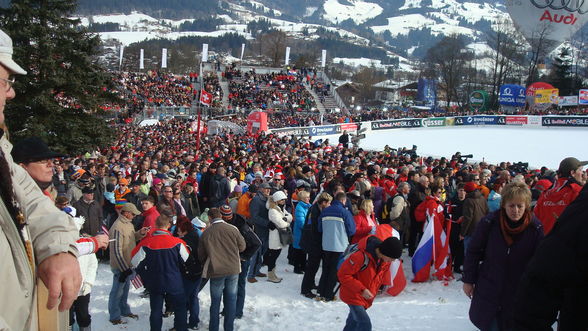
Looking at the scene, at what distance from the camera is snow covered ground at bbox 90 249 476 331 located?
5.93m

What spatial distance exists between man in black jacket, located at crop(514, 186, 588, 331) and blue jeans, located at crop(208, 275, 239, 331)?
418cm

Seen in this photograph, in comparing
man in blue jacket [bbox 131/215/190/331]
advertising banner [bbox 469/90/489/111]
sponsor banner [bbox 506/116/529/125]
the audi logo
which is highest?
the audi logo

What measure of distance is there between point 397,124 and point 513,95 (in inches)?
495

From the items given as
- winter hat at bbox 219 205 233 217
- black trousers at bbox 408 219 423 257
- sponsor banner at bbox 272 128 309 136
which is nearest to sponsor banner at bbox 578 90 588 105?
sponsor banner at bbox 272 128 309 136

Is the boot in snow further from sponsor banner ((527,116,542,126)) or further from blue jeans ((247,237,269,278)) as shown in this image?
sponsor banner ((527,116,542,126))

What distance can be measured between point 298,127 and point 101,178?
24440 millimetres

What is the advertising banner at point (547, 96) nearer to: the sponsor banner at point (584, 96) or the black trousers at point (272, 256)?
the sponsor banner at point (584, 96)

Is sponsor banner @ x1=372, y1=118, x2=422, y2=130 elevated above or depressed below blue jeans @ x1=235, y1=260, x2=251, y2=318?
above

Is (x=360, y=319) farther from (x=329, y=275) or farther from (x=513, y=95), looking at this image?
(x=513, y=95)

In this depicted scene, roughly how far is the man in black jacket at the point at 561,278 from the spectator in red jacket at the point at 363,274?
2408 millimetres

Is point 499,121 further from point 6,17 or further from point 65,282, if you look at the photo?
point 65,282

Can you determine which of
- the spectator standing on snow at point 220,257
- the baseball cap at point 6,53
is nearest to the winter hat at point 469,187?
the spectator standing on snow at point 220,257

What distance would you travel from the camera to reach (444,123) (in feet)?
130

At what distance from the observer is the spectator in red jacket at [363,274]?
4.35m
